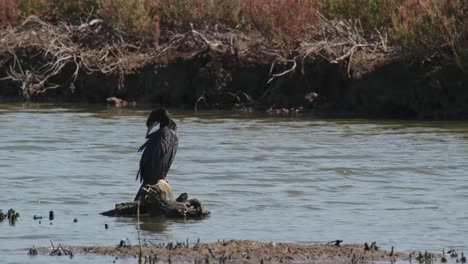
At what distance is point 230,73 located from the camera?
70.4 feet

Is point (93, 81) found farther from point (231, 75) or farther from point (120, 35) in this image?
point (231, 75)

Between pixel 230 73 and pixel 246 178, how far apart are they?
7257mm

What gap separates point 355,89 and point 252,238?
10124 mm

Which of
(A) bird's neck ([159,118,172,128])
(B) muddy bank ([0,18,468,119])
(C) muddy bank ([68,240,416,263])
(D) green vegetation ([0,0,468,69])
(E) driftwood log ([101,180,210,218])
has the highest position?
(D) green vegetation ([0,0,468,69])

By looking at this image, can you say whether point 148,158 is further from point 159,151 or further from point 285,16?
point 285,16

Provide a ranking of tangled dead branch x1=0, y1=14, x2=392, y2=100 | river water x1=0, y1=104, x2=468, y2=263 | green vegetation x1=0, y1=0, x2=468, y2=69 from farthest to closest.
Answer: tangled dead branch x1=0, y1=14, x2=392, y2=100
green vegetation x1=0, y1=0, x2=468, y2=69
river water x1=0, y1=104, x2=468, y2=263

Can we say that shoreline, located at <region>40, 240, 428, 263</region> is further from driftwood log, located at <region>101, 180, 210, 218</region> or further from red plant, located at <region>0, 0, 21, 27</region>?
red plant, located at <region>0, 0, 21, 27</region>

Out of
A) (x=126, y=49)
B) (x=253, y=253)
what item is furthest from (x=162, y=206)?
(x=126, y=49)

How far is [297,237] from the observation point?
34.6 ft

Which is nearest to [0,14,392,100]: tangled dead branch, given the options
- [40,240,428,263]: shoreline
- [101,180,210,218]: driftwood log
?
[101,180,210,218]: driftwood log

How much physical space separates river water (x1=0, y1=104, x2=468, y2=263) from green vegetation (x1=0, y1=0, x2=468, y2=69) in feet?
4.85

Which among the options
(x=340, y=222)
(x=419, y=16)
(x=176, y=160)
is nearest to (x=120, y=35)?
(x=419, y=16)

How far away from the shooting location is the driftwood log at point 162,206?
Answer: 11.4 meters

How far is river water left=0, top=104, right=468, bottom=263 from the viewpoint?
420 inches
